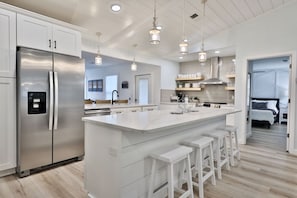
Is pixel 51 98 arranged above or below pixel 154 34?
below

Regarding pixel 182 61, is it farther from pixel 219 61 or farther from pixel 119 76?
pixel 119 76

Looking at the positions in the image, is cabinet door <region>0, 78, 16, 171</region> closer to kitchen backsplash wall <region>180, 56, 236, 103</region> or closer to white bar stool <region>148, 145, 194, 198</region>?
white bar stool <region>148, 145, 194, 198</region>

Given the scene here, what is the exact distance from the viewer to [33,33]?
274 cm

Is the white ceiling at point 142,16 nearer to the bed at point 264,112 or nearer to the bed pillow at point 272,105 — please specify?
the bed at point 264,112

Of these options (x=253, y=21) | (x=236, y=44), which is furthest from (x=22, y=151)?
(x=253, y=21)

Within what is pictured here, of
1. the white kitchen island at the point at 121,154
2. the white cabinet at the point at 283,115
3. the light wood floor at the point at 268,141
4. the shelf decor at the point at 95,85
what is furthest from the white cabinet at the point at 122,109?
the white cabinet at the point at 283,115

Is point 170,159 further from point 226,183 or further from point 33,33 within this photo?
point 33,33

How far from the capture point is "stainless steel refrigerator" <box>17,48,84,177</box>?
8.48 feet

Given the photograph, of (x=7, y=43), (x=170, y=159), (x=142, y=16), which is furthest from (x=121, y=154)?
(x=142, y=16)

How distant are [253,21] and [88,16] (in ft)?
12.7

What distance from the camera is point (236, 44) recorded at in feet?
15.4

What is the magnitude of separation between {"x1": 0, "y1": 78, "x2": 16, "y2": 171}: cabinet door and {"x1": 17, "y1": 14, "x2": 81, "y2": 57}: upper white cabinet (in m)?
0.65

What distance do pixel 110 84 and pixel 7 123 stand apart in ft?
18.1

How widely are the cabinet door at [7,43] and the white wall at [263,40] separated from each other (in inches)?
185
